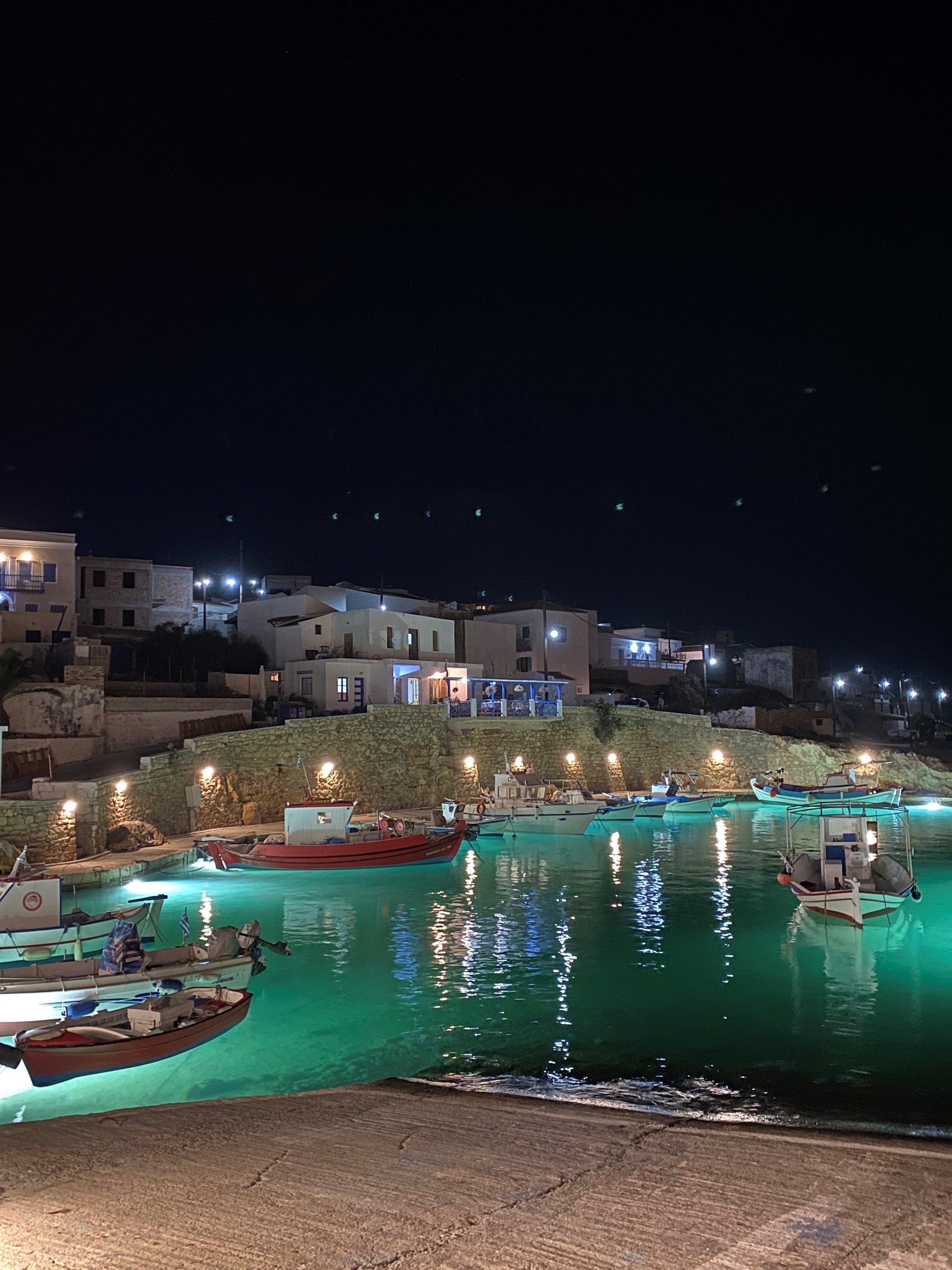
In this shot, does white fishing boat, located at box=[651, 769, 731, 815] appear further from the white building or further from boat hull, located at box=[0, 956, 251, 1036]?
boat hull, located at box=[0, 956, 251, 1036]

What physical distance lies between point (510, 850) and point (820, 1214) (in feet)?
77.6

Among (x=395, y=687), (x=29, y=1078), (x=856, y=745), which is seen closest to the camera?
(x=29, y=1078)

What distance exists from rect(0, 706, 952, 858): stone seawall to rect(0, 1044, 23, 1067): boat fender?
38.4 feet

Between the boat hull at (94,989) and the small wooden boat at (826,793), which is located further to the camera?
the small wooden boat at (826,793)

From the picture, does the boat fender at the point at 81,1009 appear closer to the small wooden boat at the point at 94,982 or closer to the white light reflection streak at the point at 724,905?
the small wooden boat at the point at 94,982

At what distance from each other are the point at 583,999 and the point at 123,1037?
19.5ft

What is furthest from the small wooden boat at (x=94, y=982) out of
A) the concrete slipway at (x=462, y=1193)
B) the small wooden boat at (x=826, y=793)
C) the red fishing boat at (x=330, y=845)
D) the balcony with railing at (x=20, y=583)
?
the small wooden boat at (x=826, y=793)

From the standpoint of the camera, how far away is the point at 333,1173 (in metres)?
6.16

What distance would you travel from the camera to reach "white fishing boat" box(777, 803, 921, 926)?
55.8 ft

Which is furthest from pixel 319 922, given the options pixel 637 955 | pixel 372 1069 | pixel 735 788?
pixel 735 788

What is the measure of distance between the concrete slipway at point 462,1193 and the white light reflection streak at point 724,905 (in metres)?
6.73

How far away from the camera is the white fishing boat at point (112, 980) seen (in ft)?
35.1

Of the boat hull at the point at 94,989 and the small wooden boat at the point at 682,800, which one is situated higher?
the boat hull at the point at 94,989

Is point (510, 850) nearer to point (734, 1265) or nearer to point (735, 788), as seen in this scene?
point (735, 788)
